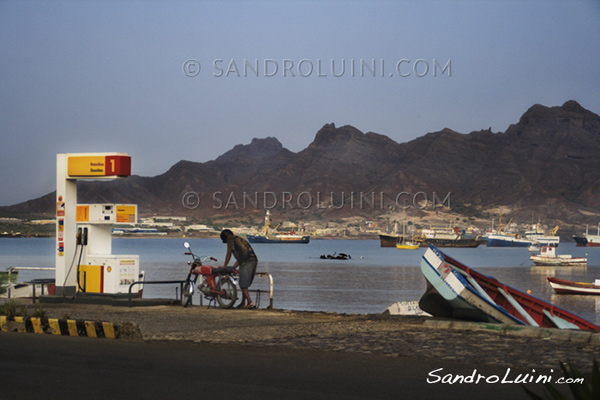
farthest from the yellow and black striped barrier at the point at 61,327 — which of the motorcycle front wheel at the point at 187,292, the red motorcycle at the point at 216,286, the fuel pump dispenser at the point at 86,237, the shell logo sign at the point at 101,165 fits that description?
the shell logo sign at the point at 101,165

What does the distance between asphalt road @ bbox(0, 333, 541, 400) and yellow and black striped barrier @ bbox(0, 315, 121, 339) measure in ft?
2.59

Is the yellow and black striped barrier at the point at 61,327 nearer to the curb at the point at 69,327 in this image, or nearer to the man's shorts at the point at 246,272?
the curb at the point at 69,327

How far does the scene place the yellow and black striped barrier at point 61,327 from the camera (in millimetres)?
12370

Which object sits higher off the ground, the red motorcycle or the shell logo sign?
the shell logo sign

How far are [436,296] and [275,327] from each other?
5488 millimetres

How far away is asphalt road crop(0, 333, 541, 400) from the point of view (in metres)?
7.68

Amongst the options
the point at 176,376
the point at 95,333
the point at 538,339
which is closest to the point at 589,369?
the point at 538,339

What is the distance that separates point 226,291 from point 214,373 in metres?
9.20

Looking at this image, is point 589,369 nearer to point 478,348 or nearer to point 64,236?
point 478,348

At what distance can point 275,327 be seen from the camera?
13852 mm

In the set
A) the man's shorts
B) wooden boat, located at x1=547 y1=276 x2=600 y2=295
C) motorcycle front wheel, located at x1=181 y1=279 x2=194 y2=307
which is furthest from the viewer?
wooden boat, located at x1=547 y1=276 x2=600 y2=295

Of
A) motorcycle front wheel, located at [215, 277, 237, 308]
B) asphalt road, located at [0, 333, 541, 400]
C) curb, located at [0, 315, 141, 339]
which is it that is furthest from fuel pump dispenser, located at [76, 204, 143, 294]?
asphalt road, located at [0, 333, 541, 400]

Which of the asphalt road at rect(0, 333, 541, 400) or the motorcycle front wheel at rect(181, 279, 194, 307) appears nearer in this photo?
the asphalt road at rect(0, 333, 541, 400)

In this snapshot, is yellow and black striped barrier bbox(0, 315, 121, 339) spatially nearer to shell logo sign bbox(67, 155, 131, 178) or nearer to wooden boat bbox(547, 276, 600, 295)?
shell logo sign bbox(67, 155, 131, 178)
